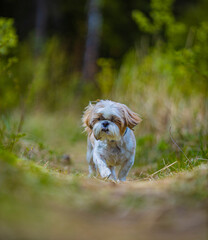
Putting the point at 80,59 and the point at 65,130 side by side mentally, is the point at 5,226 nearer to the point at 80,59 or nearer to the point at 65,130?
the point at 65,130

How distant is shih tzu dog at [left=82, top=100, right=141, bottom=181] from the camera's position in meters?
4.57

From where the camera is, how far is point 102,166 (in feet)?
14.6

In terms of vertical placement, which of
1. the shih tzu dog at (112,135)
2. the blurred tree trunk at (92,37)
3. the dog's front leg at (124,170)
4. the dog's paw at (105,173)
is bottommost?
the dog's front leg at (124,170)

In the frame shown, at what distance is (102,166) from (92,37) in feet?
37.0

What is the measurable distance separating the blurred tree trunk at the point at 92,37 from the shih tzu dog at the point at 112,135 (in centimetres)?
1015

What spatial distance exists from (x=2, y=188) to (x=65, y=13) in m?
19.6

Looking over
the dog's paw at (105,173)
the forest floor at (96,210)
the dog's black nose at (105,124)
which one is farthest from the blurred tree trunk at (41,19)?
the forest floor at (96,210)

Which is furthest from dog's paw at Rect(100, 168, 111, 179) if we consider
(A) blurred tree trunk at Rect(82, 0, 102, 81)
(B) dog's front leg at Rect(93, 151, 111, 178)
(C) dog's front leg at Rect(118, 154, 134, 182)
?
(A) blurred tree trunk at Rect(82, 0, 102, 81)

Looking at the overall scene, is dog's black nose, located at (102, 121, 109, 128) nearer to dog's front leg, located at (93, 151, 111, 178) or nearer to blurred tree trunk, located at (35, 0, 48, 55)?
dog's front leg, located at (93, 151, 111, 178)

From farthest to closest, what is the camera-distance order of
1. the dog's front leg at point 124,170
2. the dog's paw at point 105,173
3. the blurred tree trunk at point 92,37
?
the blurred tree trunk at point 92,37
the dog's front leg at point 124,170
the dog's paw at point 105,173

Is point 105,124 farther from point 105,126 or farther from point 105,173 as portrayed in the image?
point 105,173

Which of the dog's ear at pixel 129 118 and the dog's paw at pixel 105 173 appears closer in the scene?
the dog's paw at pixel 105 173

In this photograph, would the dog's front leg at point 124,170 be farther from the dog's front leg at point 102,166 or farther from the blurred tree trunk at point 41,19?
the blurred tree trunk at point 41,19

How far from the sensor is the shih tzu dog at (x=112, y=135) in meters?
4.57
